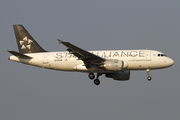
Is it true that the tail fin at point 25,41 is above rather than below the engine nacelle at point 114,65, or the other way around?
above

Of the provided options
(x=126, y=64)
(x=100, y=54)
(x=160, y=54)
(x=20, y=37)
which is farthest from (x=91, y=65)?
(x=20, y=37)

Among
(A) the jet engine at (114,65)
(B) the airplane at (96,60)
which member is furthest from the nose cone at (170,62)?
(A) the jet engine at (114,65)

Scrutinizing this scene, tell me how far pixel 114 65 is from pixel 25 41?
1365 centimetres

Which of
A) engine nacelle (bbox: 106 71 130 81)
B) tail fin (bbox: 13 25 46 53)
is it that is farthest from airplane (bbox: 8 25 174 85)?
tail fin (bbox: 13 25 46 53)

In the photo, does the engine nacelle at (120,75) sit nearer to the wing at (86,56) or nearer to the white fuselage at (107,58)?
the white fuselage at (107,58)

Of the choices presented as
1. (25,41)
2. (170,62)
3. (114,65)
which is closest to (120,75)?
(114,65)

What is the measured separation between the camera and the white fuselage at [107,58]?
125ft

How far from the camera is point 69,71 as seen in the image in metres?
40.0

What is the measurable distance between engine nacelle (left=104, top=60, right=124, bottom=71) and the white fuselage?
972 mm

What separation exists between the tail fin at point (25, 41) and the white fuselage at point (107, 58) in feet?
4.74

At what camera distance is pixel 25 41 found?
4291cm

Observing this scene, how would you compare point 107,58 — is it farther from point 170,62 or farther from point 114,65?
point 170,62

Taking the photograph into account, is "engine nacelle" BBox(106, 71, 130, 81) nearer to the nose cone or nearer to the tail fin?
the nose cone

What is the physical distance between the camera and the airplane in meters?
Answer: 37.3
